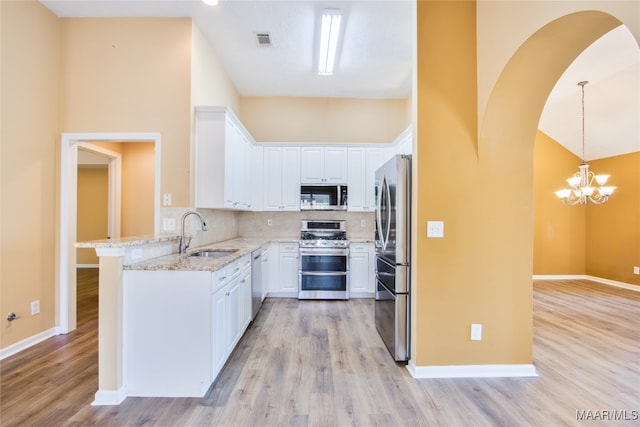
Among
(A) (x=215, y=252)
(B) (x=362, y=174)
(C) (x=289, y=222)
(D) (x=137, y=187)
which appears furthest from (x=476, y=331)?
(D) (x=137, y=187)

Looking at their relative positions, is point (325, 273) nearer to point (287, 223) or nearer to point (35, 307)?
point (287, 223)

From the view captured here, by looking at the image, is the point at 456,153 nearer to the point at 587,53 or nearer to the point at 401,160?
the point at 401,160

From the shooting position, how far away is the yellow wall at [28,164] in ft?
8.57

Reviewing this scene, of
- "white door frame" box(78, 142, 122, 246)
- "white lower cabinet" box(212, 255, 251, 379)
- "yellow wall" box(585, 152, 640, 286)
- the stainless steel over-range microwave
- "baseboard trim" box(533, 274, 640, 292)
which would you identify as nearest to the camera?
"white lower cabinet" box(212, 255, 251, 379)

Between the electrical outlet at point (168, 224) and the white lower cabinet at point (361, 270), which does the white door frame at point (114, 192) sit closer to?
the electrical outlet at point (168, 224)

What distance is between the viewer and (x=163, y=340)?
2045 mm

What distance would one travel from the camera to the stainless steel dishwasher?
3411mm

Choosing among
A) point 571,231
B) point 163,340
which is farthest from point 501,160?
point 571,231

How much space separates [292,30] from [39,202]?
3.29 m

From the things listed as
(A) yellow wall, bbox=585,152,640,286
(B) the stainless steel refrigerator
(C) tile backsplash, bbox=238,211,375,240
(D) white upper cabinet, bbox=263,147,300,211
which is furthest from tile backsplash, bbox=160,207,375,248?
(A) yellow wall, bbox=585,152,640,286

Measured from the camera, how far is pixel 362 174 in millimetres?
4855

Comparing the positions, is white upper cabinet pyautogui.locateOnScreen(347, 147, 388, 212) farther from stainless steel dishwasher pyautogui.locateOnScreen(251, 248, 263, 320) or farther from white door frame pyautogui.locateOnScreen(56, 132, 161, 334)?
white door frame pyautogui.locateOnScreen(56, 132, 161, 334)

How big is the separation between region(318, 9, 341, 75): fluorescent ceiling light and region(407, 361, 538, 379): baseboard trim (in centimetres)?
340

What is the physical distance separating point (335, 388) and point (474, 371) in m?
1.19
